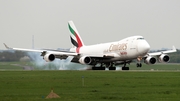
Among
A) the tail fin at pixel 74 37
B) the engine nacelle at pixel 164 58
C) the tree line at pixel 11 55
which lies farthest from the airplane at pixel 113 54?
the tree line at pixel 11 55

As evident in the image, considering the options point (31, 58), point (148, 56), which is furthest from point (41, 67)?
point (148, 56)

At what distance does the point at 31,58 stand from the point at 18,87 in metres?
56.1

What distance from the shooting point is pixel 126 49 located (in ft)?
251

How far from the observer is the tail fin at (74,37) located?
92.1 meters

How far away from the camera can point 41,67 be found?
89.2 m

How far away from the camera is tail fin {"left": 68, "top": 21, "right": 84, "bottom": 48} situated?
92125 millimetres

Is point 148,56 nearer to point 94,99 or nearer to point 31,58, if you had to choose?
point 31,58

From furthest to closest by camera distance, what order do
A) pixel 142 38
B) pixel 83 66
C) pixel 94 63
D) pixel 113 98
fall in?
1. pixel 83 66
2. pixel 94 63
3. pixel 142 38
4. pixel 113 98

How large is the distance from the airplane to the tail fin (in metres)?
2.58

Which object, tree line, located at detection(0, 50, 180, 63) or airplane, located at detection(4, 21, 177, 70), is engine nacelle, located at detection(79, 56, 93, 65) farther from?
tree line, located at detection(0, 50, 180, 63)

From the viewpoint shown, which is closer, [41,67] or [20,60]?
[41,67]

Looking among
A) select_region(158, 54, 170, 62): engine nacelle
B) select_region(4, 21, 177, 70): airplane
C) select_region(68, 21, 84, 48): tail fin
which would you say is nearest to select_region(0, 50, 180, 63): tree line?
select_region(68, 21, 84, 48): tail fin

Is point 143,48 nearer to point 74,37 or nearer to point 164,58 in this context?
point 164,58

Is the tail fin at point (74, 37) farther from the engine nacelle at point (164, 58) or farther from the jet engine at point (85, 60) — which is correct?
the engine nacelle at point (164, 58)
